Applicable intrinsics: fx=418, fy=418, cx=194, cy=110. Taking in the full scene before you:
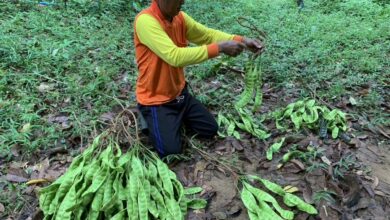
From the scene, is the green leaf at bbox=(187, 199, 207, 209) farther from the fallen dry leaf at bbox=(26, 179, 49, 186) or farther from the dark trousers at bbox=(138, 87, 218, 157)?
the fallen dry leaf at bbox=(26, 179, 49, 186)

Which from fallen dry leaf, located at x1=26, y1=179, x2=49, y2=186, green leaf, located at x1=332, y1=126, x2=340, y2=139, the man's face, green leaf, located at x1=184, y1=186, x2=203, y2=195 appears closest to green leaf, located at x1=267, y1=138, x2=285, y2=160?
green leaf, located at x1=332, y1=126, x2=340, y2=139

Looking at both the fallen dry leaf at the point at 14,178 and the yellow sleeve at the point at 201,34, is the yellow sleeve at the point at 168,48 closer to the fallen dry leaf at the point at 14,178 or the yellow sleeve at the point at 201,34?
the yellow sleeve at the point at 201,34

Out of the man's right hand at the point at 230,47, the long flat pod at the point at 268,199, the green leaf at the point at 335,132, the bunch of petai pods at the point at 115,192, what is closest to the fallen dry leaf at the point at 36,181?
the bunch of petai pods at the point at 115,192

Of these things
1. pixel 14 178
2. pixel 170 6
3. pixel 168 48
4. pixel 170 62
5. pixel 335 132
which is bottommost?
pixel 14 178

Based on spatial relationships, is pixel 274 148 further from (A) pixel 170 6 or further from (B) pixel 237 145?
(A) pixel 170 6

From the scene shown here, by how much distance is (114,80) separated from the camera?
469 centimetres

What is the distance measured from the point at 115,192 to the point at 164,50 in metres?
1.09

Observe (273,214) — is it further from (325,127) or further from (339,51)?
(339,51)

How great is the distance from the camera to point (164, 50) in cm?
310

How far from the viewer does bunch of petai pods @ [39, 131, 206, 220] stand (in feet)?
8.67

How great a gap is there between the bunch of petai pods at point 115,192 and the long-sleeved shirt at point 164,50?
0.63 meters

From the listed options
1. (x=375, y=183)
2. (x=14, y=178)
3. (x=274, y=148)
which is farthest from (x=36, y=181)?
(x=375, y=183)

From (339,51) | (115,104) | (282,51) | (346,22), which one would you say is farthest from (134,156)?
(346,22)

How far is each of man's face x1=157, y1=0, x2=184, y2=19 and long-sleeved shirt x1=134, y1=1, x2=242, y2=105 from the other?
54mm
